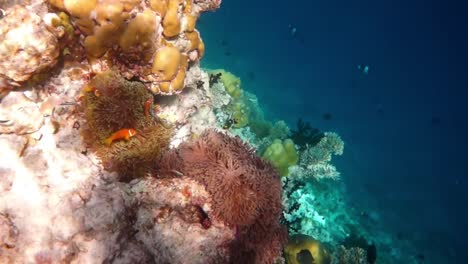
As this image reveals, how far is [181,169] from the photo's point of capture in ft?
12.7

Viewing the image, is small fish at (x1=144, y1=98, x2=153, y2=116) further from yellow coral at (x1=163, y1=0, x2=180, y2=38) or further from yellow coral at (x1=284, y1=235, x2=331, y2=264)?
yellow coral at (x1=284, y1=235, x2=331, y2=264)

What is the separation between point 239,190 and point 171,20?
7.03 ft

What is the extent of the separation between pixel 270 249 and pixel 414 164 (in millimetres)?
48290

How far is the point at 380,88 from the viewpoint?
7956cm

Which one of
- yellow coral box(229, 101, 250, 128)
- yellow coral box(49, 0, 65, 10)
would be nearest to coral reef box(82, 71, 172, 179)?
yellow coral box(49, 0, 65, 10)

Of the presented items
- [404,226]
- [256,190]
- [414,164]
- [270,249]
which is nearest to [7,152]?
[256,190]

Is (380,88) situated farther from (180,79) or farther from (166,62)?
(166,62)

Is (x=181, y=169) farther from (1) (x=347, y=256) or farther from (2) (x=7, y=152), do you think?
(1) (x=347, y=256)

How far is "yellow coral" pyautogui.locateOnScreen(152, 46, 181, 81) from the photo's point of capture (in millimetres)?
4008

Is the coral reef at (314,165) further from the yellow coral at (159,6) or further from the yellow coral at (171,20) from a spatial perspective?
the yellow coral at (159,6)

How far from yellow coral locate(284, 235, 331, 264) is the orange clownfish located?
482 cm

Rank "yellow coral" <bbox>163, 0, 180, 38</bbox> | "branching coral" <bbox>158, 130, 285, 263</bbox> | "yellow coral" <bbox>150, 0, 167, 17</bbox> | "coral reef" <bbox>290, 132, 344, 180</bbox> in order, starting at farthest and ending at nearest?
"coral reef" <bbox>290, 132, 344, 180</bbox>, "yellow coral" <bbox>163, 0, 180, 38</bbox>, "yellow coral" <bbox>150, 0, 167, 17</bbox>, "branching coral" <bbox>158, 130, 285, 263</bbox>

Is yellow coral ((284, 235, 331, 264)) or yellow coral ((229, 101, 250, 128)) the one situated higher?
yellow coral ((229, 101, 250, 128))

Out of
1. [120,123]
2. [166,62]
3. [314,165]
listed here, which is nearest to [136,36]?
[166,62]
